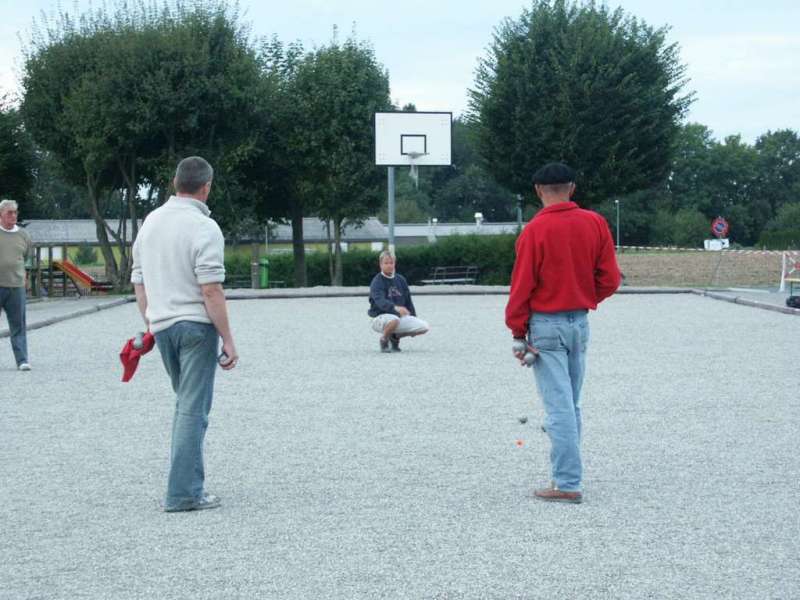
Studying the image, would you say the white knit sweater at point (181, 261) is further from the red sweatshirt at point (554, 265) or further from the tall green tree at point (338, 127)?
the tall green tree at point (338, 127)

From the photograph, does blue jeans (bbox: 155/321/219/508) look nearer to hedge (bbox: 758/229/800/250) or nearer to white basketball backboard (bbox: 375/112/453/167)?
white basketball backboard (bbox: 375/112/453/167)

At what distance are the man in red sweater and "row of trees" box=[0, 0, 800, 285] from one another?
33071 mm

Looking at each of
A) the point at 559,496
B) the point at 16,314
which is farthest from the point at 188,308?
the point at 16,314

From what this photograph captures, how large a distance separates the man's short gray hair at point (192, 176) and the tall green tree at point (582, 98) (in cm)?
3632

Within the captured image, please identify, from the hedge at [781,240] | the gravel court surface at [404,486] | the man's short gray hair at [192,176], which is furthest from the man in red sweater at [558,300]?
the hedge at [781,240]

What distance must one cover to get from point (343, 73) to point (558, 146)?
843 centimetres

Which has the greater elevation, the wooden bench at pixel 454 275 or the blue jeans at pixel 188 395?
the blue jeans at pixel 188 395

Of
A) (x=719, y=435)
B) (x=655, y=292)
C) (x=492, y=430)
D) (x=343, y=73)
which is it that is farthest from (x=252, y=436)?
(x=343, y=73)

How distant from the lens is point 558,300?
255 inches

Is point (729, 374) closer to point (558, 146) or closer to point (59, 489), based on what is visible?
point (59, 489)

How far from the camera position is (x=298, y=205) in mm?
47594

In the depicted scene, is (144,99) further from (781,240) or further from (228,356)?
(781,240)

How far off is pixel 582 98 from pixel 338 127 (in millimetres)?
8613

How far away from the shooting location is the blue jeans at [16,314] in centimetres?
1388
